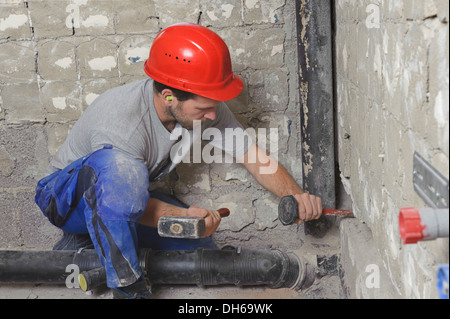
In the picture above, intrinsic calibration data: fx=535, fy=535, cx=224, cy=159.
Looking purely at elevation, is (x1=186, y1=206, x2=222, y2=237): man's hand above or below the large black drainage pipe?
above

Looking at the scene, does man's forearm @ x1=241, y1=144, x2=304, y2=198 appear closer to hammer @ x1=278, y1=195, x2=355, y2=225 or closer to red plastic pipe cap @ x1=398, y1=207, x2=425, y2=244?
hammer @ x1=278, y1=195, x2=355, y2=225

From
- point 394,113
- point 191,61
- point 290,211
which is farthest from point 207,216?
point 394,113

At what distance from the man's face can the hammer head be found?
0.50 meters

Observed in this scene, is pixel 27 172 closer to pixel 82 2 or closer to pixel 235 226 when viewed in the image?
pixel 82 2

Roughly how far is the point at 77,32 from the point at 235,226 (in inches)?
56.2

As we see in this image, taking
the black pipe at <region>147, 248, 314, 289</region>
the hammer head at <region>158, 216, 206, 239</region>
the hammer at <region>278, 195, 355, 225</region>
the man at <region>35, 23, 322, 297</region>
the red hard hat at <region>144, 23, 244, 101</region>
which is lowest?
the black pipe at <region>147, 248, 314, 289</region>

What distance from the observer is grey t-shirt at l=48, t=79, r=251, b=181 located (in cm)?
254

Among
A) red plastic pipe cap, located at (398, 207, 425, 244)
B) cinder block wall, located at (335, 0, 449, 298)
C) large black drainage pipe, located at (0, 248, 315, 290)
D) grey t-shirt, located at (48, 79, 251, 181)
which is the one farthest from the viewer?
large black drainage pipe, located at (0, 248, 315, 290)

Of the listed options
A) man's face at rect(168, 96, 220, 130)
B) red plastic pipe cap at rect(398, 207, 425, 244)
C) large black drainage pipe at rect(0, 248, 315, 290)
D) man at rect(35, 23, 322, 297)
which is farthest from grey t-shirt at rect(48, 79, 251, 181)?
red plastic pipe cap at rect(398, 207, 425, 244)

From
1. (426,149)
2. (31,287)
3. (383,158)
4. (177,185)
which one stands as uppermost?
(426,149)

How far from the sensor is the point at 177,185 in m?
3.15

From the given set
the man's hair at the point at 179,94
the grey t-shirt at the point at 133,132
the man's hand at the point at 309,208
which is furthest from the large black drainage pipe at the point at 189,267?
the man's hair at the point at 179,94

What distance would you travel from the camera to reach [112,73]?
293 centimetres
